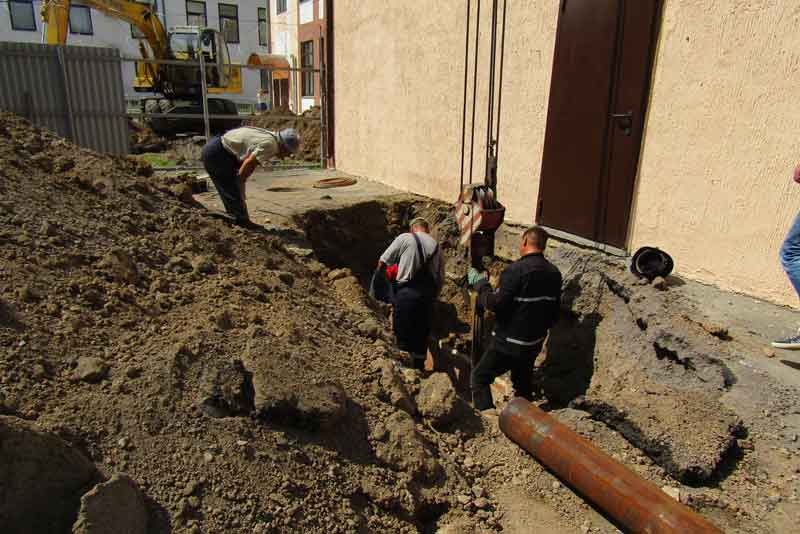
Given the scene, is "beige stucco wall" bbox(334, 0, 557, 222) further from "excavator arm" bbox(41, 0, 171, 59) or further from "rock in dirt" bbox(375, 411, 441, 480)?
"excavator arm" bbox(41, 0, 171, 59)

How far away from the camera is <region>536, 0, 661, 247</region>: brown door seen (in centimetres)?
518

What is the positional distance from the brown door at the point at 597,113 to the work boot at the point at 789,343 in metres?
2.00

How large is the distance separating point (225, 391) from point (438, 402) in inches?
55.7

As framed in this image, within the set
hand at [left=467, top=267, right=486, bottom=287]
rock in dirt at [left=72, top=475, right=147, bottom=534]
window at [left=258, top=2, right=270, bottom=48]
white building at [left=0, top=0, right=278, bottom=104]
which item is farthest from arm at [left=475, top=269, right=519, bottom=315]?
window at [left=258, top=2, right=270, bottom=48]

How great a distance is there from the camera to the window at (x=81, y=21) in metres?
25.7

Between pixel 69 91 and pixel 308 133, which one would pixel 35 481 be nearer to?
pixel 69 91

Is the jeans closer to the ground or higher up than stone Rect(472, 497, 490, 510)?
higher up

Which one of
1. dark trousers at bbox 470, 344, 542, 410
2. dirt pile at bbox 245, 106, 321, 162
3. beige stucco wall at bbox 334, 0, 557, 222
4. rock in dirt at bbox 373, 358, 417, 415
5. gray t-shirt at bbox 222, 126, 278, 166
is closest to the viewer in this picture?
rock in dirt at bbox 373, 358, 417, 415

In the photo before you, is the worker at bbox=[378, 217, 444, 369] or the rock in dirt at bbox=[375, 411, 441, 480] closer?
the rock in dirt at bbox=[375, 411, 441, 480]

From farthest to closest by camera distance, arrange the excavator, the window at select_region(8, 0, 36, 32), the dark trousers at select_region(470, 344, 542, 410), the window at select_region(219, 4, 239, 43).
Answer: the window at select_region(219, 4, 239, 43) < the window at select_region(8, 0, 36, 32) < the excavator < the dark trousers at select_region(470, 344, 542, 410)

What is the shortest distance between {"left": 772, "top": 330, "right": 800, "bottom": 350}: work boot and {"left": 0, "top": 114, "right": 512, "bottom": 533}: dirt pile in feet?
7.27

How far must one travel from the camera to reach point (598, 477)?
2.86 m

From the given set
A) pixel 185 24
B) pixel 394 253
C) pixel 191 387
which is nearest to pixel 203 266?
pixel 191 387

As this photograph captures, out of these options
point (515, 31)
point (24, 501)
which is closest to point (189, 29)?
point (515, 31)
